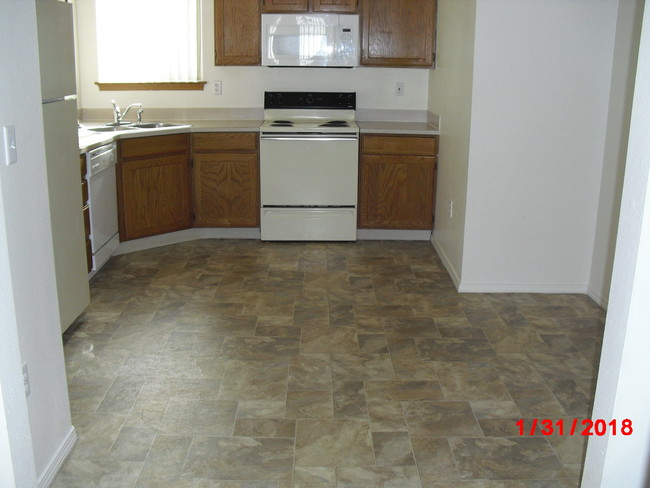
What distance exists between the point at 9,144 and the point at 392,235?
3.77m

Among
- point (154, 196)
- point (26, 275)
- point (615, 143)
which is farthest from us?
point (154, 196)

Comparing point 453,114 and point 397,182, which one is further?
point 397,182

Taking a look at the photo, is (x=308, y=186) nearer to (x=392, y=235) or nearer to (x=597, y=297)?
(x=392, y=235)

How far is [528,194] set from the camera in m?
4.13

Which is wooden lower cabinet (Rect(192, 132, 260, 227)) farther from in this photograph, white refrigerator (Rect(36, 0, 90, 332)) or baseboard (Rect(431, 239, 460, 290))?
white refrigerator (Rect(36, 0, 90, 332))

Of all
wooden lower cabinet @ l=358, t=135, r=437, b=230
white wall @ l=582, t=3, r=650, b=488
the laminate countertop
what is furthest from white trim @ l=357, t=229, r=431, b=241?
white wall @ l=582, t=3, r=650, b=488

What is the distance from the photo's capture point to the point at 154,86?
5.57 metres

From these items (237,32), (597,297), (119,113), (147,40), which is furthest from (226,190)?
(597,297)

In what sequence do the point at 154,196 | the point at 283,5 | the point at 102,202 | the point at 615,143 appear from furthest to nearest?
1. the point at 283,5
2. the point at 154,196
3. the point at 102,202
4. the point at 615,143

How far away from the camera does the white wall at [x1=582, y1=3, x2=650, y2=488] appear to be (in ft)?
5.59

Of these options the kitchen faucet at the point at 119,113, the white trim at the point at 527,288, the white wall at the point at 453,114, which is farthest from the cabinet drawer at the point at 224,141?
the white trim at the point at 527,288

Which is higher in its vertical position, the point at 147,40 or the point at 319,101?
the point at 147,40

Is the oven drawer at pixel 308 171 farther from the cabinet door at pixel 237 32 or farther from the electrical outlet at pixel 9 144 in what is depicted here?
the electrical outlet at pixel 9 144

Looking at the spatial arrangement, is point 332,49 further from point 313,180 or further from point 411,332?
point 411,332
